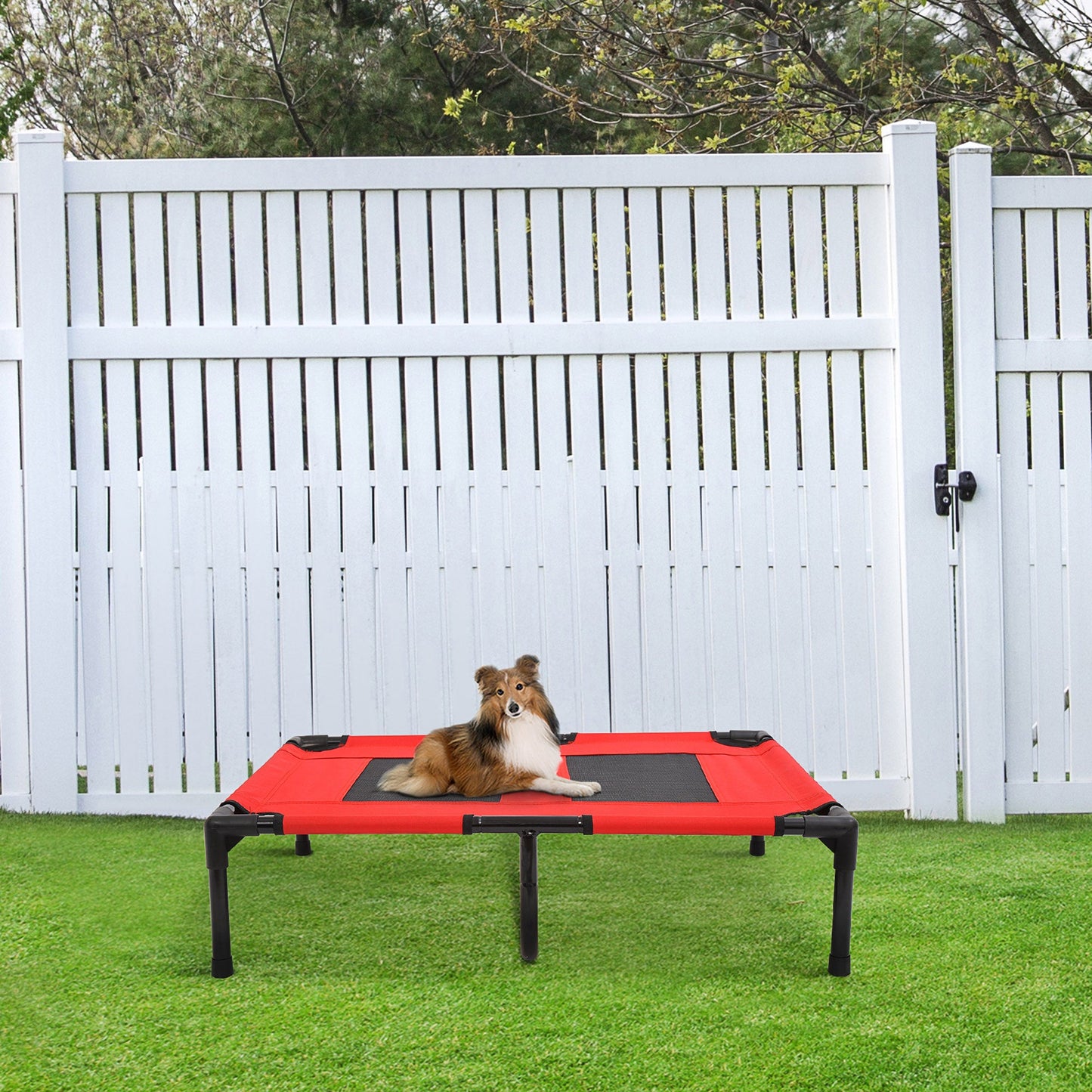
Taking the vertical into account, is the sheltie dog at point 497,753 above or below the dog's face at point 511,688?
below

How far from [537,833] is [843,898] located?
62 centimetres

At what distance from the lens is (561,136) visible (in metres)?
8.75

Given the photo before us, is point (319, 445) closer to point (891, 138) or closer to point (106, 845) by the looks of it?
point (106, 845)

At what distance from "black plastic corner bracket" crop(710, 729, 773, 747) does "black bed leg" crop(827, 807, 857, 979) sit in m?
0.85

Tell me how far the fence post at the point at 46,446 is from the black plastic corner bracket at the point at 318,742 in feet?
2.69

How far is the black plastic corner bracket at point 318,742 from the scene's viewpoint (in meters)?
3.19

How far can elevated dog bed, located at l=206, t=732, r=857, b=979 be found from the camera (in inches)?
91.3

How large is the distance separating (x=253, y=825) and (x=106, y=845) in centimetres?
117

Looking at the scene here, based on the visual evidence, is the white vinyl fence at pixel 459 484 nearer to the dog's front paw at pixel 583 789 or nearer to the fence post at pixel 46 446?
the fence post at pixel 46 446

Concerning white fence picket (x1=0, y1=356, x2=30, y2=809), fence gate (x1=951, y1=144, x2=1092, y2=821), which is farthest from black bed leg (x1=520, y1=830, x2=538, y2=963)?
white fence picket (x1=0, y1=356, x2=30, y2=809)

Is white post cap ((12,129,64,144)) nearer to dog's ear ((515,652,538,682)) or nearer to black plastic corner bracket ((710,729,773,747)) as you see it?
dog's ear ((515,652,538,682))

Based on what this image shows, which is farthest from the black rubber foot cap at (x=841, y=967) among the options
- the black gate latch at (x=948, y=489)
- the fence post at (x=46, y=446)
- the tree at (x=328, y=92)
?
the tree at (x=328, y=92)

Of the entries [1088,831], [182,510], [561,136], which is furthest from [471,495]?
[561,136]

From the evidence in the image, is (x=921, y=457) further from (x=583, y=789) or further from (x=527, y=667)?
(x=583, y=789)
